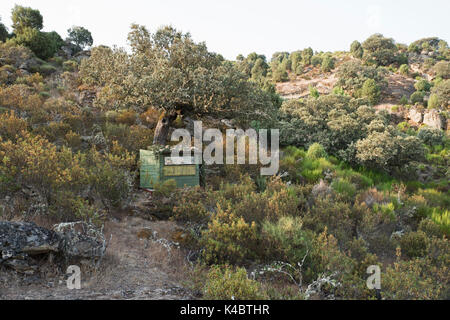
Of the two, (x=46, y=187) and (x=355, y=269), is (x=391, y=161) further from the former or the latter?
(x=46, y=187)

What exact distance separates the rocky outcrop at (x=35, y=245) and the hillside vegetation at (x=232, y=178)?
2.54 feet

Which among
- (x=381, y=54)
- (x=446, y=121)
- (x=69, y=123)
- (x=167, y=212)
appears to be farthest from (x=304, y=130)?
(x=381, y=54)

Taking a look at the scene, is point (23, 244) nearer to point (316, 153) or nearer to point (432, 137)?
point (316, 153)

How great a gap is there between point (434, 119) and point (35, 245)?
85.4 ft

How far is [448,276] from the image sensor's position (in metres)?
3.62

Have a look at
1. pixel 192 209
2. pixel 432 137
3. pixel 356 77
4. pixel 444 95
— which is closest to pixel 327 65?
pixel 356 77

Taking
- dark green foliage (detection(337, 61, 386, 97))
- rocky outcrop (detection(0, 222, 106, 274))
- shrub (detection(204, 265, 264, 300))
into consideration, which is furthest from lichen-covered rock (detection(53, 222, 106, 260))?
dark green foliage (detection(337, 61, 386, 97))

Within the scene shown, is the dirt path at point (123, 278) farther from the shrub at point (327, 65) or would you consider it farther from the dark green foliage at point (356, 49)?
the dark green foliage at point (356, 49)

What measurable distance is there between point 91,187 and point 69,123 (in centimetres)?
483

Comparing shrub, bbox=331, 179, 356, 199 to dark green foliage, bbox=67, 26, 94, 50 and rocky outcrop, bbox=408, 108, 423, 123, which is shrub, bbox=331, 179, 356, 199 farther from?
dark green foliage, bbox=67, 26, 94, 50

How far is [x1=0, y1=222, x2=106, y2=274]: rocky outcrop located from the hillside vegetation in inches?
30.4

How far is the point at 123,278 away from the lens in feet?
11.8

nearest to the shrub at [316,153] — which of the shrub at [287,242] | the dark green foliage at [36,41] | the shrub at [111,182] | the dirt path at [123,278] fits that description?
the shrub at [287,242]

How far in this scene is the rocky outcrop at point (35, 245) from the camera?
130 inches
